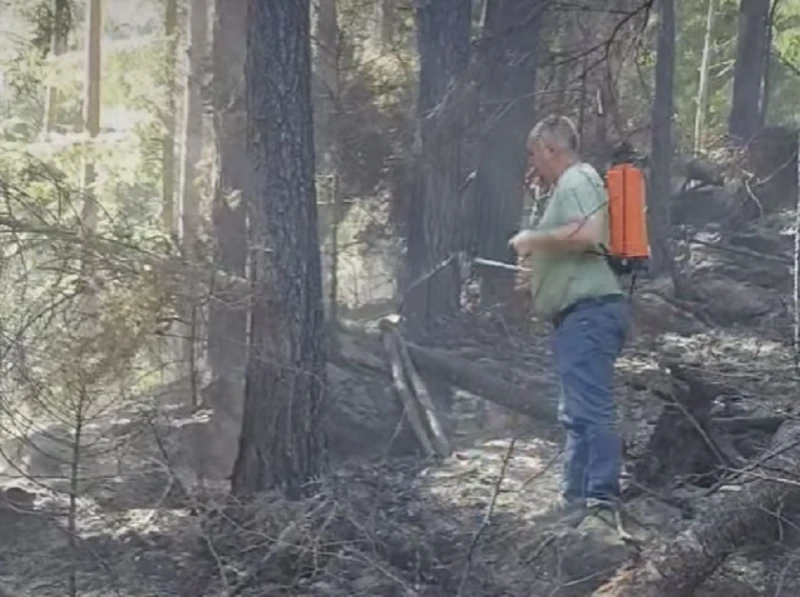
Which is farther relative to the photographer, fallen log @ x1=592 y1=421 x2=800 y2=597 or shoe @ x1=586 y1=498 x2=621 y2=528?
shoe @ x1=586 y1=498 x2=621 y2=528

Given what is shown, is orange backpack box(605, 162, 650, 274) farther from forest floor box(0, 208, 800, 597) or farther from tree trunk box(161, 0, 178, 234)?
tree trunk box(161, 0, 178, 234)

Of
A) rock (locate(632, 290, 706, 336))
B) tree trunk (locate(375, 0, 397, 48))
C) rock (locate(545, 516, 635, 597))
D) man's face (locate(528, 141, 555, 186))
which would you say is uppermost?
tree trunk (locate(375, 0, 397, 48))

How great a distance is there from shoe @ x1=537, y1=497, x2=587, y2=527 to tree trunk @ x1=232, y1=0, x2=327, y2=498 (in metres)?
1.42

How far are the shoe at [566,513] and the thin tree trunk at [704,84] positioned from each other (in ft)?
66.9

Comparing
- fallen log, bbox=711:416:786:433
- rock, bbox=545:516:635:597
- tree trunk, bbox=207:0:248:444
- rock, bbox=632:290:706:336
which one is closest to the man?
rock, bbox=545:516:635:597

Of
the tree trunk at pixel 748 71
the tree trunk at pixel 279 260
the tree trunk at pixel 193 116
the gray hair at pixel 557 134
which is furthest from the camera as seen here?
the tree trunk at pixel 748 71

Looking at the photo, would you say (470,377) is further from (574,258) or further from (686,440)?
(574,258)

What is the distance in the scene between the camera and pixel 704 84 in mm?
29031

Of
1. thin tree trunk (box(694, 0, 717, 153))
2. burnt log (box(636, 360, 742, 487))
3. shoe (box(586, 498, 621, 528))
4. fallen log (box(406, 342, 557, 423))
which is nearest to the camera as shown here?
shoe (box(586, 498, 621, 528))

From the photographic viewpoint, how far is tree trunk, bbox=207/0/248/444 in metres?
8.89

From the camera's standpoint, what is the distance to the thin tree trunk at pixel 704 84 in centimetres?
2641

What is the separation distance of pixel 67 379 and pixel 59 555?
102cm

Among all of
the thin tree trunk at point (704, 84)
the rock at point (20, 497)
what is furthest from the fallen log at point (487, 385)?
the thin tree trunk at point (704, 84)

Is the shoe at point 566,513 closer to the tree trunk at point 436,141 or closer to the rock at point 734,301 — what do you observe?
the tree trunk at point 436,141
